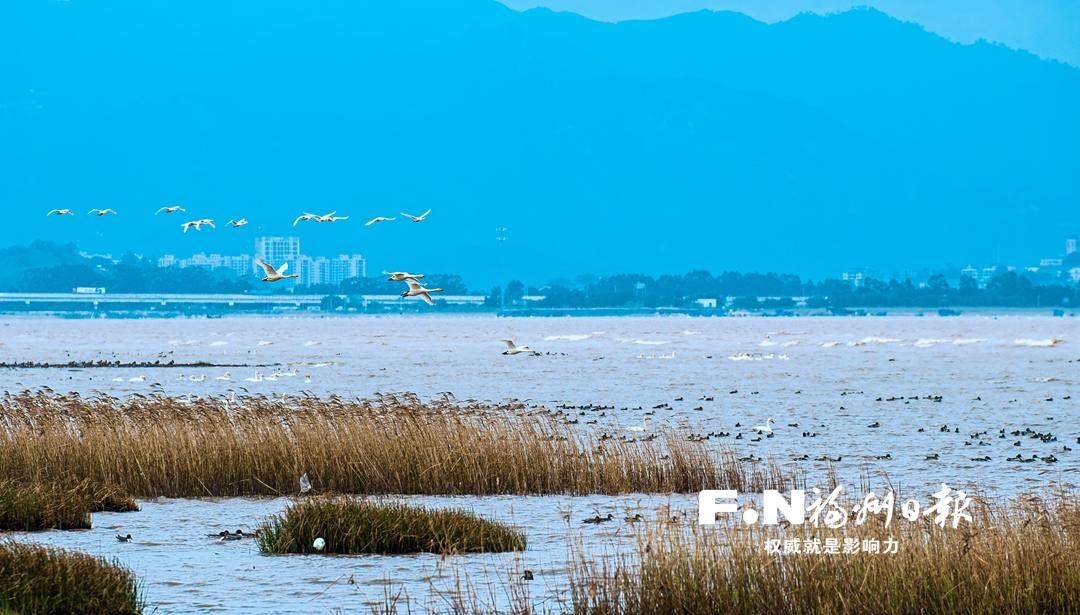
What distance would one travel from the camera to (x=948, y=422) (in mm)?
49344

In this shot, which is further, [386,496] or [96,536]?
[386,496]

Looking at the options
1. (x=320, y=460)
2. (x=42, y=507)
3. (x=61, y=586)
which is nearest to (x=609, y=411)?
(x=320, y=460)

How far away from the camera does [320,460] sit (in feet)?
88.0

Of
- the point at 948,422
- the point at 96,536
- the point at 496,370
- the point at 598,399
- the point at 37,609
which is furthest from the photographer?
the point at 496,370

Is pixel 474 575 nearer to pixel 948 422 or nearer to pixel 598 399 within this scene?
pixel 948 422

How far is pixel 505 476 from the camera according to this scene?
27.1m

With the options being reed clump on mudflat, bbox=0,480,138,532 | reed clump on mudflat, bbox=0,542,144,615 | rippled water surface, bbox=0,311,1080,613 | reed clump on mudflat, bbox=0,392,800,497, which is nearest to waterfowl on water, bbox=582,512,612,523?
rippled water surface, bbox=0,311,1080,613

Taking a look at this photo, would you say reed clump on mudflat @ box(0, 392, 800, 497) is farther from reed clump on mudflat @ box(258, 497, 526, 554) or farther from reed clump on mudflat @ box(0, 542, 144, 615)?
reed clump on mudflat @ box(0, 542, 144, 615)

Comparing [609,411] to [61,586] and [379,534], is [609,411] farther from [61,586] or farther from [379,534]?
[61,586]

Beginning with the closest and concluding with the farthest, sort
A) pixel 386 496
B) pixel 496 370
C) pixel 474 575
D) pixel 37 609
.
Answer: pixel 37 609 → pixel 474 575 → pixel 386 496 → pixel 496 370

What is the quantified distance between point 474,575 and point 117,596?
4.60 m

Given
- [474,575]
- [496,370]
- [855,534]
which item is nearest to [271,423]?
[474,575]

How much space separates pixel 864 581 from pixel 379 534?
7.97m

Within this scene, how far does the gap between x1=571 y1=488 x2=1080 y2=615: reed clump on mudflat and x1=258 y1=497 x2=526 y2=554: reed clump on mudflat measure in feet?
16.0
